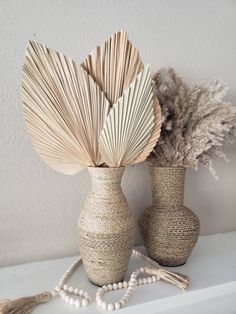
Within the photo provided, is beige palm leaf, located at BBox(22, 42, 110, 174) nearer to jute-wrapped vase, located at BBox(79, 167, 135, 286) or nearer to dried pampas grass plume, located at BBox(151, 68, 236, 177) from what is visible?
jute-wrapped vase, located at BBox(79, 167, 135, 286)

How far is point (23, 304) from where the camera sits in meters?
0.47

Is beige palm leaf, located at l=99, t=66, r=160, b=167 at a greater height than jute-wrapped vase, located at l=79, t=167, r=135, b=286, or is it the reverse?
beige palm leaf, located at l=99, t=66, r=160, b=167

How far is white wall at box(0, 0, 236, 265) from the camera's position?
24.8 inches

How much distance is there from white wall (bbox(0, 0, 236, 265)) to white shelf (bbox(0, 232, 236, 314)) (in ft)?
0.21

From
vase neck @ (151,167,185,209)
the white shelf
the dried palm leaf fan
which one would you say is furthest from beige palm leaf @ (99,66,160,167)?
the white shelf

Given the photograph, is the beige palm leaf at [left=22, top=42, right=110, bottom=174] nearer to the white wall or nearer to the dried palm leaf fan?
the dried palm leaf fan

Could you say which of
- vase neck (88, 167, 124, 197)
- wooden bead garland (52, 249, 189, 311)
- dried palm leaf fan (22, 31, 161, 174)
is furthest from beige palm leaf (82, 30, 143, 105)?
wooden bead garland (52, 249, 189, 311)

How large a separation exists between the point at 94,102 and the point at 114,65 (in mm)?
70

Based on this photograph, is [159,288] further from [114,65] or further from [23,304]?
[114,65]

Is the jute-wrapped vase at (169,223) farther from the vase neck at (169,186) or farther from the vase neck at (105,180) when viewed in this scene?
the vase neck at (105,180)

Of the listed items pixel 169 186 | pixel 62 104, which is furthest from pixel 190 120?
pixel 62 104

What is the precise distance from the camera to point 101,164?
541mm

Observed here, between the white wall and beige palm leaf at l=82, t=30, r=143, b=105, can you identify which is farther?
the white wall

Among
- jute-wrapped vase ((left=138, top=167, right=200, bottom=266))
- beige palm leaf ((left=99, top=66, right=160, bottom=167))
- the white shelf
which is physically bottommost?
the white shelf
